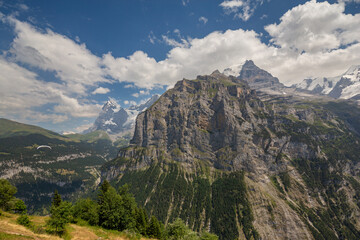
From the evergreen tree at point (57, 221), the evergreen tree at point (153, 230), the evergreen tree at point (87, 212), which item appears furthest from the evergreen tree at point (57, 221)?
the evergreen tree at point (153, 230)

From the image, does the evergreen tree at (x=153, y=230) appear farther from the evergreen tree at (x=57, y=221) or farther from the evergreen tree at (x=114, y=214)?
the evergreen tree at (x=57, y=221)

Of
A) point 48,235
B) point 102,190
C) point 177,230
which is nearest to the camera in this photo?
point 48,235

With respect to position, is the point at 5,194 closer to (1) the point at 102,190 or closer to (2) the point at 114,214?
(1) the point at 102,190

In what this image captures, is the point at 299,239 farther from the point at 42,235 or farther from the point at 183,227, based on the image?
the point at 42,235

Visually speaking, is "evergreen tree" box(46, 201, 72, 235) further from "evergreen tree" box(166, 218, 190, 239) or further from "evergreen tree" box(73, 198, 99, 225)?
"evergreen tree" box(166, 218, 190, 239)

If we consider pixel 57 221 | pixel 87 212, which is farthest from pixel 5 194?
pixel 57 221

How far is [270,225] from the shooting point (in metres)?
198

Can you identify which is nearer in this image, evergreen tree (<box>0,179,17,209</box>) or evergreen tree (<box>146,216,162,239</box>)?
evergreen tree (<box>0,179,17,209</box>)

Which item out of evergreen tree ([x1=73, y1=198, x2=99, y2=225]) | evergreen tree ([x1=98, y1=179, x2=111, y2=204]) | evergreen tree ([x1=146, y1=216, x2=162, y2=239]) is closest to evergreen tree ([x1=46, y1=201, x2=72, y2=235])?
evergreen tree ([x1=73, y1=198, x2=99, y2=225])

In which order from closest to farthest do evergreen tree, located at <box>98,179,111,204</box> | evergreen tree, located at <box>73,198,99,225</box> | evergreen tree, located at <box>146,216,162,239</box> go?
evergreen tree, located at <box>73,198,99,225</box> → evergreen tree, located at <box>98,179,111,204</box> → evergreen tree, located at <box>146,216,162,239</box>

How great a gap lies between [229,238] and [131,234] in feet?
608

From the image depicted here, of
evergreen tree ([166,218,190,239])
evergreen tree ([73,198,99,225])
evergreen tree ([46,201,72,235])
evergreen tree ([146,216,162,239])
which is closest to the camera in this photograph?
evergreen tree ([46,201,72,235])

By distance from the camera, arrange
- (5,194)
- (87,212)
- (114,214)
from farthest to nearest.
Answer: (87,212), (5,194), (114,214)

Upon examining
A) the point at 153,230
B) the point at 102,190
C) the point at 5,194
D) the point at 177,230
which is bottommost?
the point at 153,230
